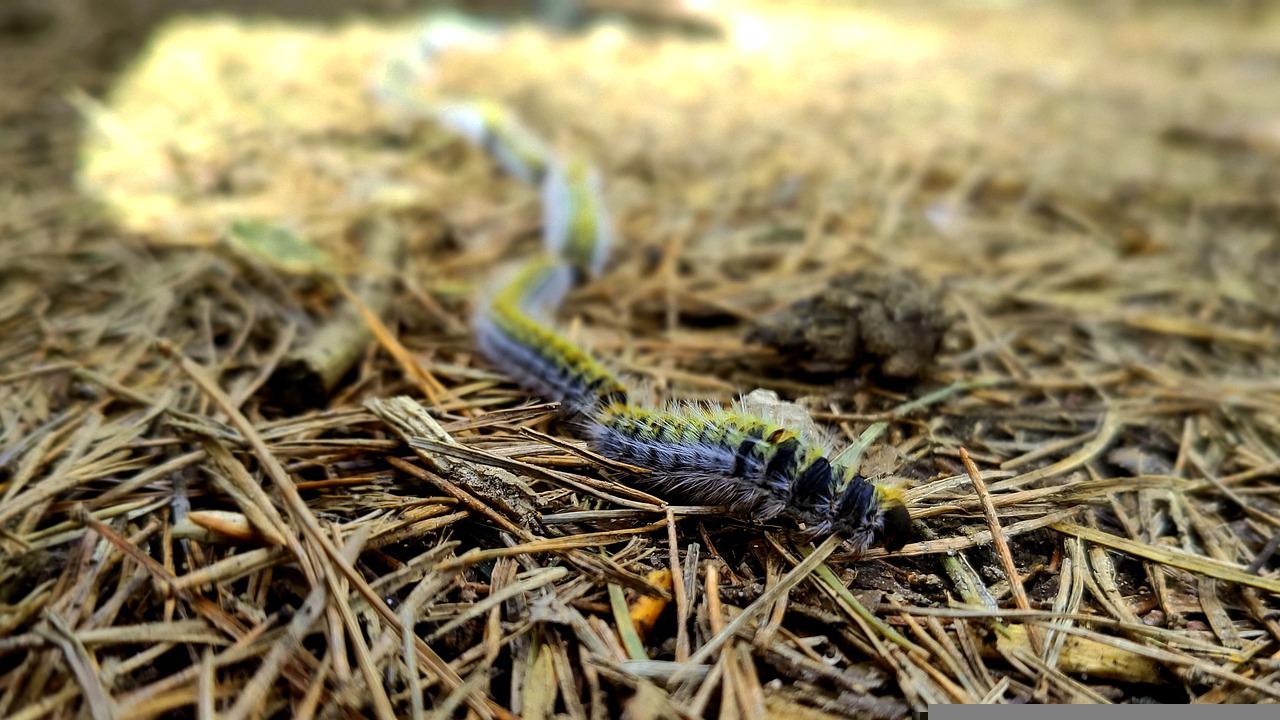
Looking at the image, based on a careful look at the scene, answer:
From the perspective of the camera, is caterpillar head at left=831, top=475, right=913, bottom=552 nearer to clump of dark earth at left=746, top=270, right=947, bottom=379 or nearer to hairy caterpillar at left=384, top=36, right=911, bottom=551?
hairy caterpillar at left=384, top=36, right=911, bottom=551

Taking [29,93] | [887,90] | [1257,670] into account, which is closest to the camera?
[1257,670]

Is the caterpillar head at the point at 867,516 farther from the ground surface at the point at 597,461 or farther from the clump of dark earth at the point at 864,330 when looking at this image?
the clump of dark earth at the point at 864,330

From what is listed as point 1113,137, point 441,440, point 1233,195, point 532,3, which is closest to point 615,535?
point 441,440

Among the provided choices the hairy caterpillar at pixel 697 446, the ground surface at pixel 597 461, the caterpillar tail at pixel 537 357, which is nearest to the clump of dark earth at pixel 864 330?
the ground surface at pixel 597 461

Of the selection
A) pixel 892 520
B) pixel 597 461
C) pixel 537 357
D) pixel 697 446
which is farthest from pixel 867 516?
pixel 537 357

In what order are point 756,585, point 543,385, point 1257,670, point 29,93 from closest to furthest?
point 1257,670
point 756,585
point 543,385
point 29,93

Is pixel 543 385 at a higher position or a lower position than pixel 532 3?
lower

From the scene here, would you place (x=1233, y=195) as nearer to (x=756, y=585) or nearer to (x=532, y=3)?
(x=756, y=585)
